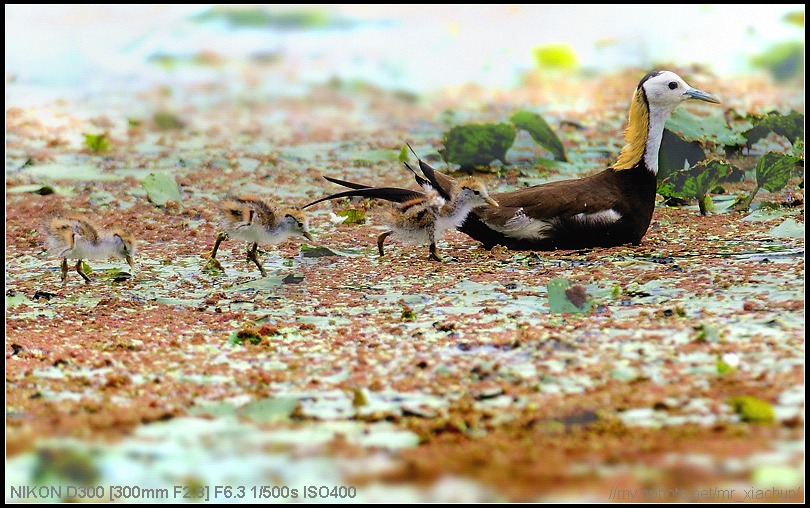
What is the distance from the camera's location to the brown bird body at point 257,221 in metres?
4.98

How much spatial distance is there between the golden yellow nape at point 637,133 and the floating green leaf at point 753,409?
2.58 meters

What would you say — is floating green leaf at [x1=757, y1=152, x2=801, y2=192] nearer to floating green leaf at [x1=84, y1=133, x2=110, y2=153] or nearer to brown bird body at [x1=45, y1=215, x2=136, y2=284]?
brown bird body at [x1=45, y1=215, x2=136, y2=284]

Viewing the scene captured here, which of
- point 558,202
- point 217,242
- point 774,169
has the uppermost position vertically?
point 774,169

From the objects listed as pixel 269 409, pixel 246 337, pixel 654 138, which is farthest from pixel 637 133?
pixel 269 409

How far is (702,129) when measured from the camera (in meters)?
7.12

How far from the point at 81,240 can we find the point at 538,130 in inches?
137

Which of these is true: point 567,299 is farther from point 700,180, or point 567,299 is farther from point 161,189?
point 161,189

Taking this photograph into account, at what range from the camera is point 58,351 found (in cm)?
382

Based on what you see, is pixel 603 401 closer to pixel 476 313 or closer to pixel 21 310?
pixel 476 313

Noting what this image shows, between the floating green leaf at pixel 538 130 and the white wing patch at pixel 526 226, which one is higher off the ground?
the floating green leaf at pixel 538 130

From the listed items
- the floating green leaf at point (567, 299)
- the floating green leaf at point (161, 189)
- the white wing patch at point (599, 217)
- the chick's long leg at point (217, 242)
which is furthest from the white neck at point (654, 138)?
the floating green leaf at point (161, 189)

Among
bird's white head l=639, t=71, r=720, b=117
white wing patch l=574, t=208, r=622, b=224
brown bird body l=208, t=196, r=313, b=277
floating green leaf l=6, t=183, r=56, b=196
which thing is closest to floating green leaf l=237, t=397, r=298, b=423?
brown bird body l=208, t=196, r=313, b=277

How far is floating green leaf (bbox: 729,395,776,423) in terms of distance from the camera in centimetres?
286

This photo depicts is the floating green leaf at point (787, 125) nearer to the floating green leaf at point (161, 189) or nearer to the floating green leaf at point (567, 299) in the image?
the floating green leaf at point (567, 299)
